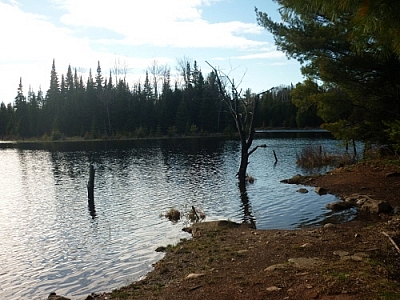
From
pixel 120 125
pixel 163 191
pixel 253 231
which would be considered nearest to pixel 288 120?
pixel 120 125

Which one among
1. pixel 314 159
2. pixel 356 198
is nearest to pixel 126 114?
pixel 314 159

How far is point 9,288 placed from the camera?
10.1 m

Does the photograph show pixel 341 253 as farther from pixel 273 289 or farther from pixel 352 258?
pixel 273 289

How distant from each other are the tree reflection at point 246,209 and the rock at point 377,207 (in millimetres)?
4042

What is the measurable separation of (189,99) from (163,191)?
66.8m

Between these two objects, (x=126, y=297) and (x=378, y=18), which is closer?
(x=378, y=18)

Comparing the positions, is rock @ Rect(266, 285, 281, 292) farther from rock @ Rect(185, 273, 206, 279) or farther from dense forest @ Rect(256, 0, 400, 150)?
dense forest @ Rect(256, 0, 400, 150)

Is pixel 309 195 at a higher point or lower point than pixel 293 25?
lower

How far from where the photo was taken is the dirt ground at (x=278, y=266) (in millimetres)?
6156

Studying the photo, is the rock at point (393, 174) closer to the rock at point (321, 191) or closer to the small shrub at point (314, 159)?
the rock at point (321, 191)

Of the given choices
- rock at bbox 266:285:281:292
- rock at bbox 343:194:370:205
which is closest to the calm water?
rock at bbox 343:194:370:205

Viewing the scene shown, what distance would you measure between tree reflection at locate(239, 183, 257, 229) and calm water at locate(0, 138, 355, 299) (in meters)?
0.04

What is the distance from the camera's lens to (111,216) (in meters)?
17.5

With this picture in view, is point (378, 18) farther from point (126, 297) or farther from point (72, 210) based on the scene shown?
point (72, 210)
